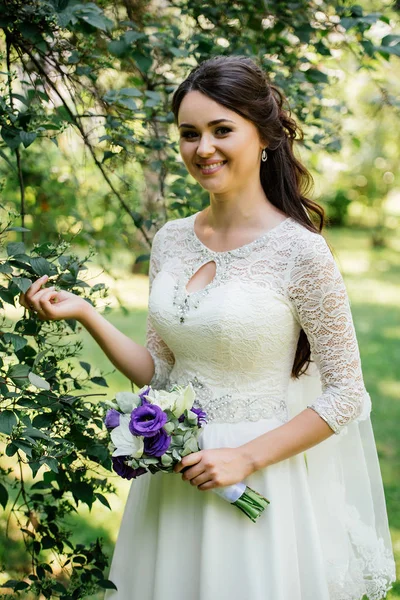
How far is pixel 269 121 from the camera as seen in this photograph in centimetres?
213

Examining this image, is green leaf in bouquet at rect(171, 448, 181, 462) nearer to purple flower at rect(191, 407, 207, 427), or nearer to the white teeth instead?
purple flower at rect(191, 407, 207, 427)

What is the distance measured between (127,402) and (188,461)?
0.23 m

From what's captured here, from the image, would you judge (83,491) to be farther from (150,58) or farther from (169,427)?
Answer: (150,58)

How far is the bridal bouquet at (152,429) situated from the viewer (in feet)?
5.80

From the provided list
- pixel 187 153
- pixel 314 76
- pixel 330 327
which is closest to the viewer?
pixel 330 327

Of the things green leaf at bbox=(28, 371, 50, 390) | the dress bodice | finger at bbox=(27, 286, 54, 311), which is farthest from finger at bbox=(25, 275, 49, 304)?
the dress bodice

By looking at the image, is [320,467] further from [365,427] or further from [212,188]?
[212,188]

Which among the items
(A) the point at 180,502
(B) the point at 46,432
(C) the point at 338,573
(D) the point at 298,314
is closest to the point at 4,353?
(B) the point at 46,432

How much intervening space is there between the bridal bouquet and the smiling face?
24.4 inches

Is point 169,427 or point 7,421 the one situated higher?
point 7,421

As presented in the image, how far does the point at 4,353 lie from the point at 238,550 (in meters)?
0.89

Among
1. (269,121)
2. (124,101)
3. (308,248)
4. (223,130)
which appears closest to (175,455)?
(308,248)

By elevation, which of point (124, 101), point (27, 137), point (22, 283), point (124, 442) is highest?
point (27, 137)

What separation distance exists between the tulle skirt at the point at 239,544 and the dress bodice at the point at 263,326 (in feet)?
0.36
